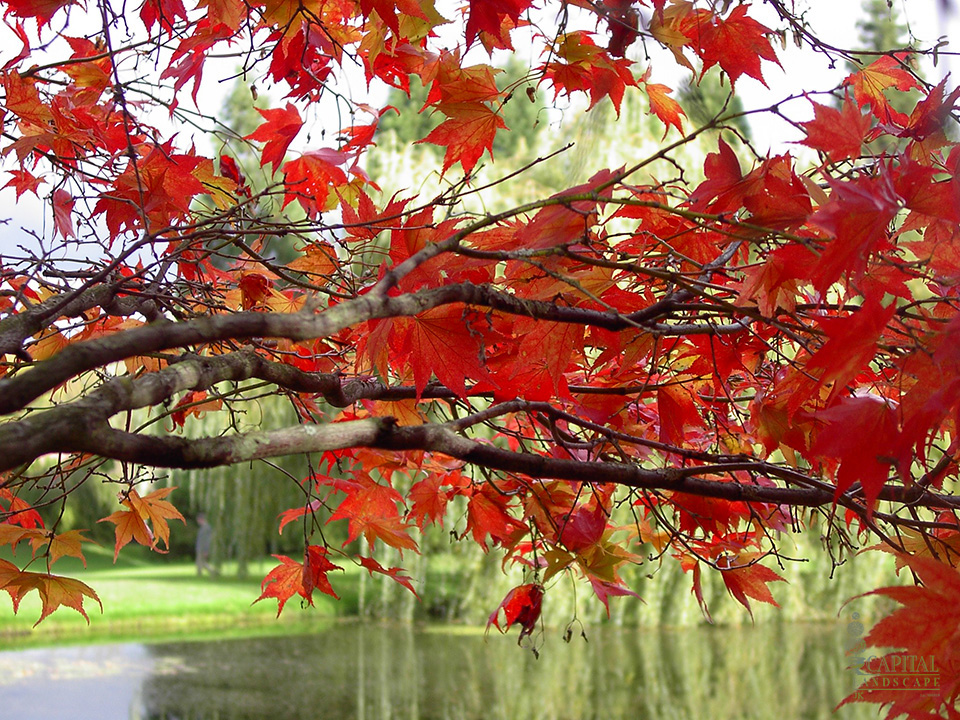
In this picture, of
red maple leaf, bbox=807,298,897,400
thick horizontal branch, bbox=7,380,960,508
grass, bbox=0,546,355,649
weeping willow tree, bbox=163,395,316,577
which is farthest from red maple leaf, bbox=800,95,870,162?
grass, bbox=0,546,355,649

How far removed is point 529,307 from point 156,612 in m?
7.10

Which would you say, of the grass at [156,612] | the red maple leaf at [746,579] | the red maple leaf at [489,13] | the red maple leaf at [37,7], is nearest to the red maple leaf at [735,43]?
the red maple leaf at [489,13]

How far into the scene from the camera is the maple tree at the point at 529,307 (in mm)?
607

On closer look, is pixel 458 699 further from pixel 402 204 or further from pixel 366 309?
pixel 366 309

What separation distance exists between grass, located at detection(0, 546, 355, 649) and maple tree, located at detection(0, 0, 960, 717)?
18.8 feet

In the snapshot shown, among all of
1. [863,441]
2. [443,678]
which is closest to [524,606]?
[863,441]

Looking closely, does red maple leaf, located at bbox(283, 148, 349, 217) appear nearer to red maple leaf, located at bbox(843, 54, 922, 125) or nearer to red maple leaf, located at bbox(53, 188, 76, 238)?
red maple leaf, located at bbox(53, 188, 76, 238)

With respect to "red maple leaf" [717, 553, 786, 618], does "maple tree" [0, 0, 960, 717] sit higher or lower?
higher

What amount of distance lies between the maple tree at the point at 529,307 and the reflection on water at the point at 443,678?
11.1 feet

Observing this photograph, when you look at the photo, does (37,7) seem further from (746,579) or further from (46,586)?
(746,579)

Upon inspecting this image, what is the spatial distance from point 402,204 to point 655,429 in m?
0.66

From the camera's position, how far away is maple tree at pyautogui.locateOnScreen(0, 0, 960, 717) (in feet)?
1.99

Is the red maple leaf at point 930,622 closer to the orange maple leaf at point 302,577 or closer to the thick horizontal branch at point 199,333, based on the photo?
the thick horizontal branch at point 199,333

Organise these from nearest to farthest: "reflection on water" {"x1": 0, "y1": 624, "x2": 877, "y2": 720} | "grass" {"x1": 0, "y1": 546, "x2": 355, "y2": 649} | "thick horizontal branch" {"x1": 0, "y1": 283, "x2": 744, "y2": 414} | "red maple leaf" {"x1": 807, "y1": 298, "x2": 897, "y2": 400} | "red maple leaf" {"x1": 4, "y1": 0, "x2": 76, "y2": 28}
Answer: "thick horizontal branch" {"x1": 0, "y1": 283, "x2": 744, "y2": 414} < "red maple leaf" {"x1": 807, "y1": 298, "x2": 897, "y2": 400} < "red maple leaf" {"x1": 4, "y1": 0, "x2": 76, "y2": 28} < "reflection on water" {"x1": 0, "y1": 624, "x2": 877, "y2": 720} < "grass" {"x1": 0, "y1": 546, "x2": 355, "y2": 649}
